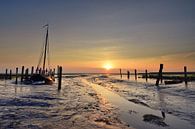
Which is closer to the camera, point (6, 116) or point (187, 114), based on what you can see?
point (6, 116)

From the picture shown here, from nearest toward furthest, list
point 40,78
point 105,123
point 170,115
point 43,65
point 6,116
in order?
point 105,123 → point 6,116 → point 170,115 → point 40,78 → point 43,65

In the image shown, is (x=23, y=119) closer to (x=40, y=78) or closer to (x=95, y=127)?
(x=95, y=127)

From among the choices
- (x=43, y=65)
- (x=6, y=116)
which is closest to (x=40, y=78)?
(x=43, y=65)

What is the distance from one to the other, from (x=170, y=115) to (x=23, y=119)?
7541 millimetres

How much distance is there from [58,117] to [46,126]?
215 cm

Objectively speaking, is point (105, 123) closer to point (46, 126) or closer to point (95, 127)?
point (95, 127)

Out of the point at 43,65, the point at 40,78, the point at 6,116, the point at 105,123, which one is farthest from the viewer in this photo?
the point at 43,65

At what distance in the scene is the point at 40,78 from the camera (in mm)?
46812

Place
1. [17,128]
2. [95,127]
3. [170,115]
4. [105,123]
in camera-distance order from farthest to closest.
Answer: [170,115] → [105,123] → [95,127] → [17,128]

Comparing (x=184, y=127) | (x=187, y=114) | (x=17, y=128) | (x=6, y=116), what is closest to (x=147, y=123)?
(x=184, y=127)

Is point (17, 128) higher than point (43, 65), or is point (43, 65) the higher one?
point (43, 65)

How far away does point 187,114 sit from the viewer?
13.4m

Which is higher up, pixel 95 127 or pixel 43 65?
pixel 43 65

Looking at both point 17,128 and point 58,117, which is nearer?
point 17,128
